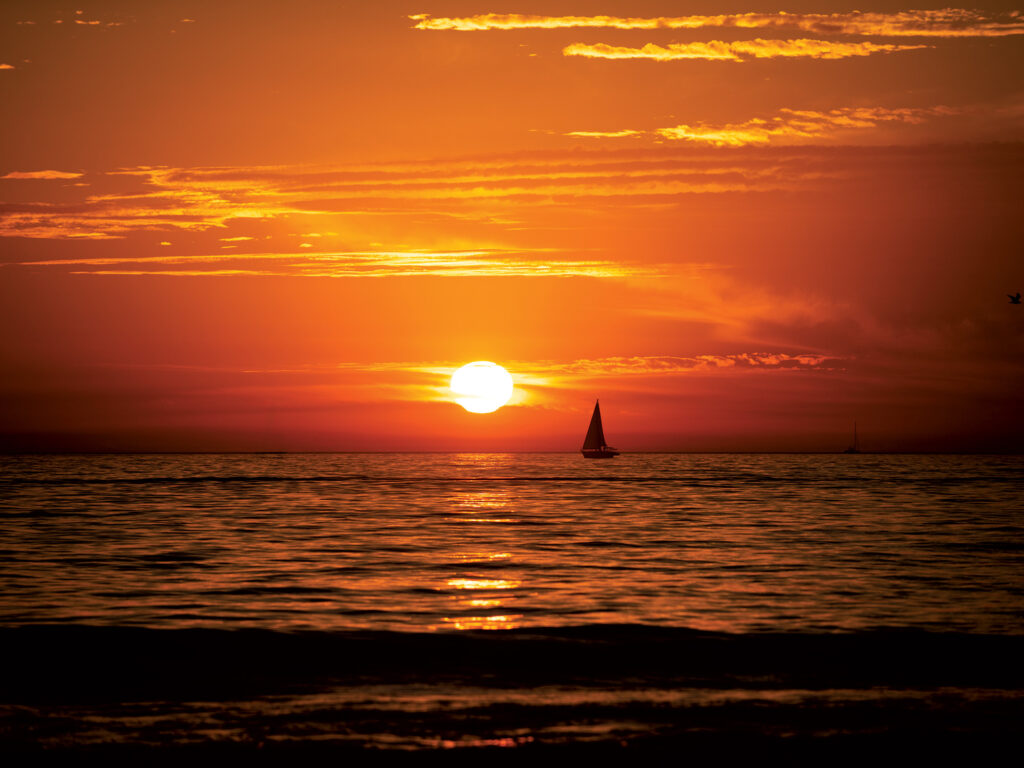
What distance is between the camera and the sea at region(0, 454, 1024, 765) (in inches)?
642

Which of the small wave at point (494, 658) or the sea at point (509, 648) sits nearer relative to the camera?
the sea at point (509, 648)

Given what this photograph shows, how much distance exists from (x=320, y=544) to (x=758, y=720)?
34.2 meters

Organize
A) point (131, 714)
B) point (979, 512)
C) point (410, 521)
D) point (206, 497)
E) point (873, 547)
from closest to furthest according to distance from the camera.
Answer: point (131, 714)
point (873, 547)
point (410, 521)
point (979, 512)
point (206, 497)

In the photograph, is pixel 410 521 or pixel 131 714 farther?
pixel 410 521

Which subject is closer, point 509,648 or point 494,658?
point 494,658

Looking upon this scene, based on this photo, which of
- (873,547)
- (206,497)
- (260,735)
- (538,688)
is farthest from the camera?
(206,497)

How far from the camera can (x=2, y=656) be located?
22.7 meters

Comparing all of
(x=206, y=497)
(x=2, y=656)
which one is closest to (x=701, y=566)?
(x=2, y=656)

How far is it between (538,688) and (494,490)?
335ft

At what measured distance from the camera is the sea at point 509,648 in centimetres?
1630

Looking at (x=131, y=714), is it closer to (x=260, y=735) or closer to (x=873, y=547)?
(x=260, y=735)

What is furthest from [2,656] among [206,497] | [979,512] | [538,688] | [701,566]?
[206,497]

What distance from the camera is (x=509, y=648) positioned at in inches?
945

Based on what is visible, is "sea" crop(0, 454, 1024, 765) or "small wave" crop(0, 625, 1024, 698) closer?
"sea" crop(0, 454, 1024, 765)
